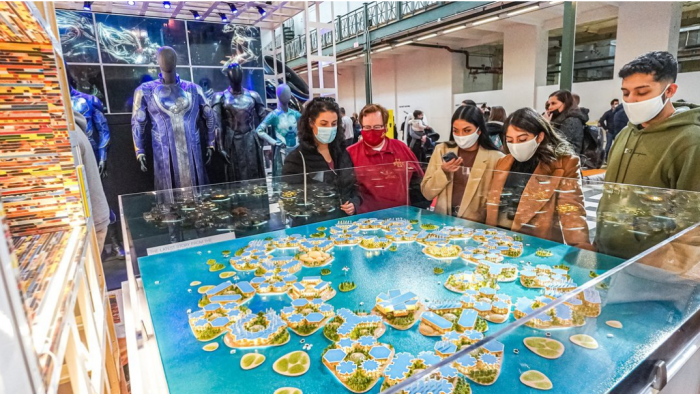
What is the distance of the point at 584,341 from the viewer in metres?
0.95

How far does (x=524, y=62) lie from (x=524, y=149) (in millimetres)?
8948

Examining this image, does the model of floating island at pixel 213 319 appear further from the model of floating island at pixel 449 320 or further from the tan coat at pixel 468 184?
the tan coat at pixel 468 184

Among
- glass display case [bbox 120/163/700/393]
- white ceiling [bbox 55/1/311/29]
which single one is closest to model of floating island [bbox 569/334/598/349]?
glass display case [bbox 120/163/700/393]

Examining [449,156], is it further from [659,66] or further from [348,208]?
[659,66]

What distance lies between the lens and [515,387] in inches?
35.5

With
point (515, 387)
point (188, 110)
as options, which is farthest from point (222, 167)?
point (515, 387)

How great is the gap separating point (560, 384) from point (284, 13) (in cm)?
580

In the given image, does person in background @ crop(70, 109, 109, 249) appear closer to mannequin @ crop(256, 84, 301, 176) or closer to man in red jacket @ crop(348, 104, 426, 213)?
man in red jacket @ crop(348, 104, 426, 213)

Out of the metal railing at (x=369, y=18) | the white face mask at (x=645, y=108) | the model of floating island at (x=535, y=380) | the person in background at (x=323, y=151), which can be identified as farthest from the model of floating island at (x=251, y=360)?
the metal railing at (x=369, y=18)

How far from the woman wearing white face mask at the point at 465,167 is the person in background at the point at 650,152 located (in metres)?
0.61

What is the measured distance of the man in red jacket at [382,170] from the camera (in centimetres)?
260

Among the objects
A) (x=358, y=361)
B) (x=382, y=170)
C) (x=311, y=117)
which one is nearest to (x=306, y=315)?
(x=358, y=361)

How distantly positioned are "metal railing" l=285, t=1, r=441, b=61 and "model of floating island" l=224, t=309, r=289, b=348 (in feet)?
27.6

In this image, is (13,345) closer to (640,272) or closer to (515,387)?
(515,387)
